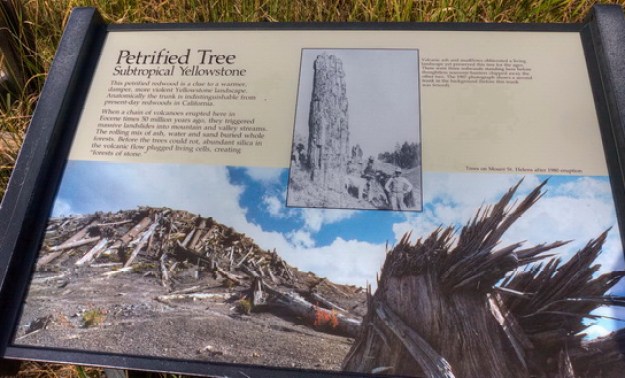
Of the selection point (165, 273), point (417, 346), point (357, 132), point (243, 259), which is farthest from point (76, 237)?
point (417, 346)

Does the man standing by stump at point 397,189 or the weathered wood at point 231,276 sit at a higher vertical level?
the man standing by stump at point 397,189

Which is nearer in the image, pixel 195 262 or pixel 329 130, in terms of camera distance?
pixel 195 262

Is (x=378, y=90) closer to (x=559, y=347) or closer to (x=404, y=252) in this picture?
(x=404, y=252)

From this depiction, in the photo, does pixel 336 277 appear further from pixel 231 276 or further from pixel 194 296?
pixel 194 296

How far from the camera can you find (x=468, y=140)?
168cm

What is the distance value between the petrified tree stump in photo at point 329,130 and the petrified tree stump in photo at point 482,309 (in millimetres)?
313

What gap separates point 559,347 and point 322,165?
0.88 meters

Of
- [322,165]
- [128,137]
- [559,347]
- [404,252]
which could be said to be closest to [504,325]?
[559,347]

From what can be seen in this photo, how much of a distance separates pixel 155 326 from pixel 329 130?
2.77 ft

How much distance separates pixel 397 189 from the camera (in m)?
1.60

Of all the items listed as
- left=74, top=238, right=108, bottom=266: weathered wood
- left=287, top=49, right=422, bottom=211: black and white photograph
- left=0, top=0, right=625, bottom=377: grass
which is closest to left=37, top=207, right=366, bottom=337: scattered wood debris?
left=74, top=238, right=108, bottom=266: weathered wood

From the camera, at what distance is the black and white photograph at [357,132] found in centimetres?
161

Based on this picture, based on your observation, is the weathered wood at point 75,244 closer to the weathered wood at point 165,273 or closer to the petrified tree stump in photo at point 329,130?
the weathered wood at point 165,273

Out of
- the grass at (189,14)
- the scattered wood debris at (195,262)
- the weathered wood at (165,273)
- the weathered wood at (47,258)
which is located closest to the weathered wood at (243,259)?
the scattered wood debris at (195,262)
